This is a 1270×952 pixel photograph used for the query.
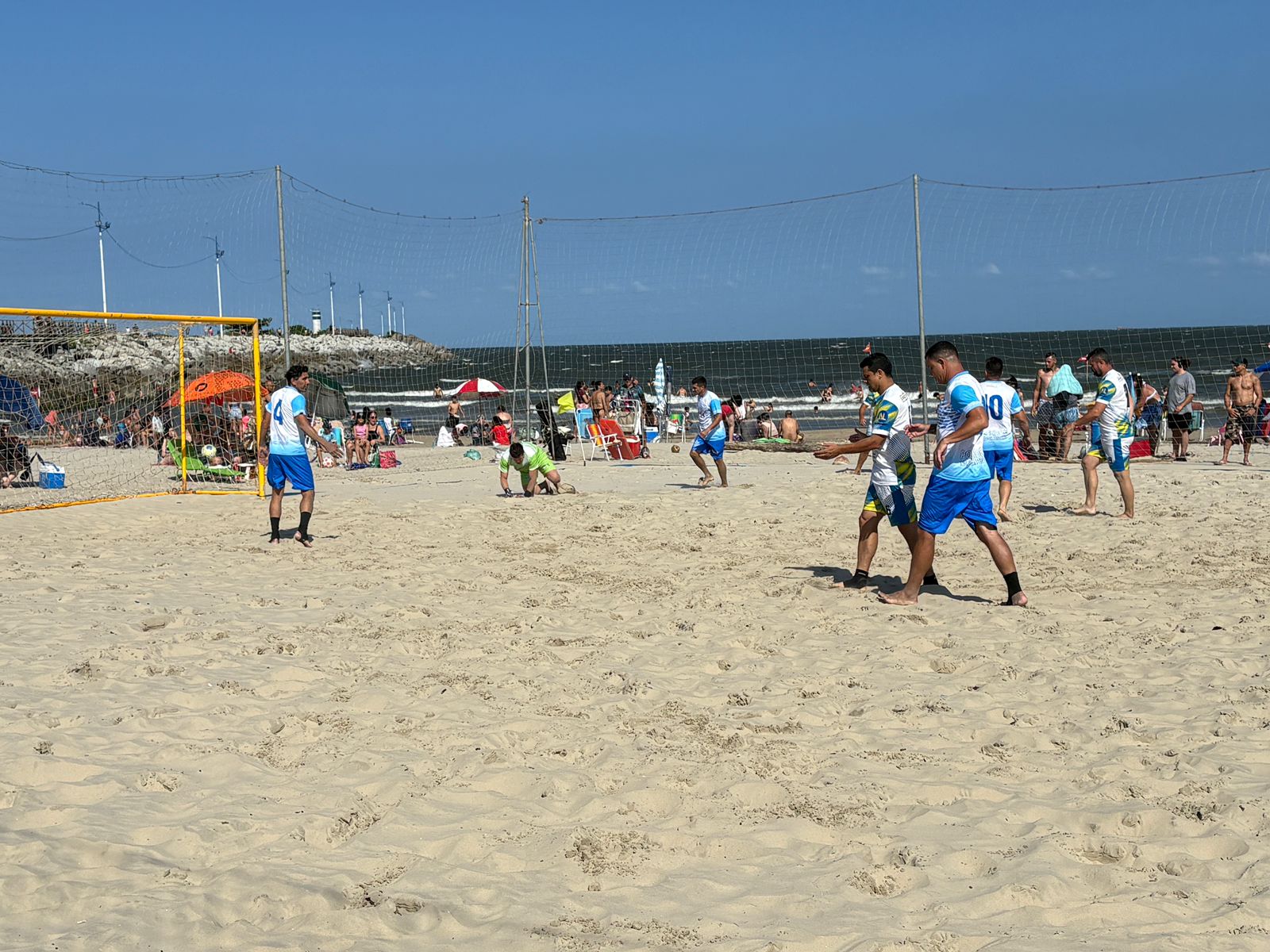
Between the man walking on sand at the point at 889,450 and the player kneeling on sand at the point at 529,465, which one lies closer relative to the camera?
the man walking on sand at the point at 889,450

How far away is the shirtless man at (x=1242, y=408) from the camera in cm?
1285

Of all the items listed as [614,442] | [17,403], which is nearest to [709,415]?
[614,442]

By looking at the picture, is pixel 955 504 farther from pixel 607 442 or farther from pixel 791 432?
pixel 791 432

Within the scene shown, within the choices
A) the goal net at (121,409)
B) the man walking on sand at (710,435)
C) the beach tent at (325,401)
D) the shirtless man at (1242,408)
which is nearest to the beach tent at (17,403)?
the goal net at (121,409)

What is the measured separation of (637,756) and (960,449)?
2.61m

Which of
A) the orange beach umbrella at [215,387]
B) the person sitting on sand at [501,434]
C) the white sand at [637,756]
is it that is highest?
the orange beach umbrella at [215,387]

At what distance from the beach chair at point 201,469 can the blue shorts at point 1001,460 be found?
30.6 ft

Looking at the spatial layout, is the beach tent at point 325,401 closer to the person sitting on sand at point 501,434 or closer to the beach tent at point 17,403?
the person sitting on sand at point 501,434

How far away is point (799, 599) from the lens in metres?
5.99

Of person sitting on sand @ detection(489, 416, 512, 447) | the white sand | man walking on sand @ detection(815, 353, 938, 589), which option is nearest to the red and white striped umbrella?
person sitting on sand @ detection(489, 416, 512, 447)

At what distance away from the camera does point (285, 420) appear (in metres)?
8.20

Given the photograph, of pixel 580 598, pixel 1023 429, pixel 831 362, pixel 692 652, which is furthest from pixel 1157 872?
pixel 831 362

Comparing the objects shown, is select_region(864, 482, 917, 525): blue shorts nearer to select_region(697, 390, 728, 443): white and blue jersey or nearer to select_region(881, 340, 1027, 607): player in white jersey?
select_region(881, 340, 1027, 607): player in white jersey

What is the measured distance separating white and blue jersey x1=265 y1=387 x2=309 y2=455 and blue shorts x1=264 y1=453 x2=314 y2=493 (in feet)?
0.13
